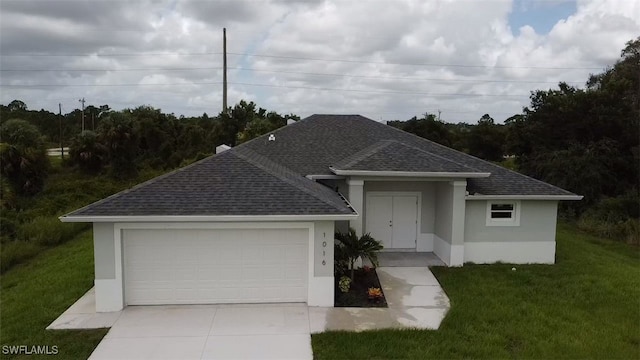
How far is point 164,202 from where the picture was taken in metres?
10.3

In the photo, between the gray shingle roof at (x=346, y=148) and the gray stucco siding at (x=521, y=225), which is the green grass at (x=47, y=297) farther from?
the gray stucco siding at (x=521, y=225)

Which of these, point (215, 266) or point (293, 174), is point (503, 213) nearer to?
point (293, 174)

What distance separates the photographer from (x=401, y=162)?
13508mm

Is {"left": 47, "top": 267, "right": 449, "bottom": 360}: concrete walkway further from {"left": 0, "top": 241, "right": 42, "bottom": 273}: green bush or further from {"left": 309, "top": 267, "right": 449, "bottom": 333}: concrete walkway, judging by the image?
{"left": 0, "top": 241, "right": 42, "bottom": 273}: green bush

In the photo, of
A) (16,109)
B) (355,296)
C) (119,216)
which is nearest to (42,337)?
(119,216)

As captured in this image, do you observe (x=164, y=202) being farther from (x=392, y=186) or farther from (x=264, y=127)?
(x=264, y=127)

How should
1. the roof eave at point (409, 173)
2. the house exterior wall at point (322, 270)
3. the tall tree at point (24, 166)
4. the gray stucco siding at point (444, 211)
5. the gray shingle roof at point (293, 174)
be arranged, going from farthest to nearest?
the tall tree at point (24, 166)
the gray stucco siding at point (444, 211)
the roof eave at point (409, 173)
the house exterior wall at point (322, 270)
the gray shingle roof at point (293, 174)

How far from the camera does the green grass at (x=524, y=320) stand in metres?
8.32

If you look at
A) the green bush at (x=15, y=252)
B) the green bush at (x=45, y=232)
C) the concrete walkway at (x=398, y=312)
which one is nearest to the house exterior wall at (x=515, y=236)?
the concrete walkway at (x=398, y=312)

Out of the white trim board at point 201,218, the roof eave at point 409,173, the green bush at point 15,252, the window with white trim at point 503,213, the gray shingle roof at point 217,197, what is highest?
the roof eave at point 409,173

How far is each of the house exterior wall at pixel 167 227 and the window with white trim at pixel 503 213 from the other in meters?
6.13

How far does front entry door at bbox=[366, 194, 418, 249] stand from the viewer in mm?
14961

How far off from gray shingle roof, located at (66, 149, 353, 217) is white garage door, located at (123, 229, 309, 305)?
567 millimetres

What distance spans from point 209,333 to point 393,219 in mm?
7838
